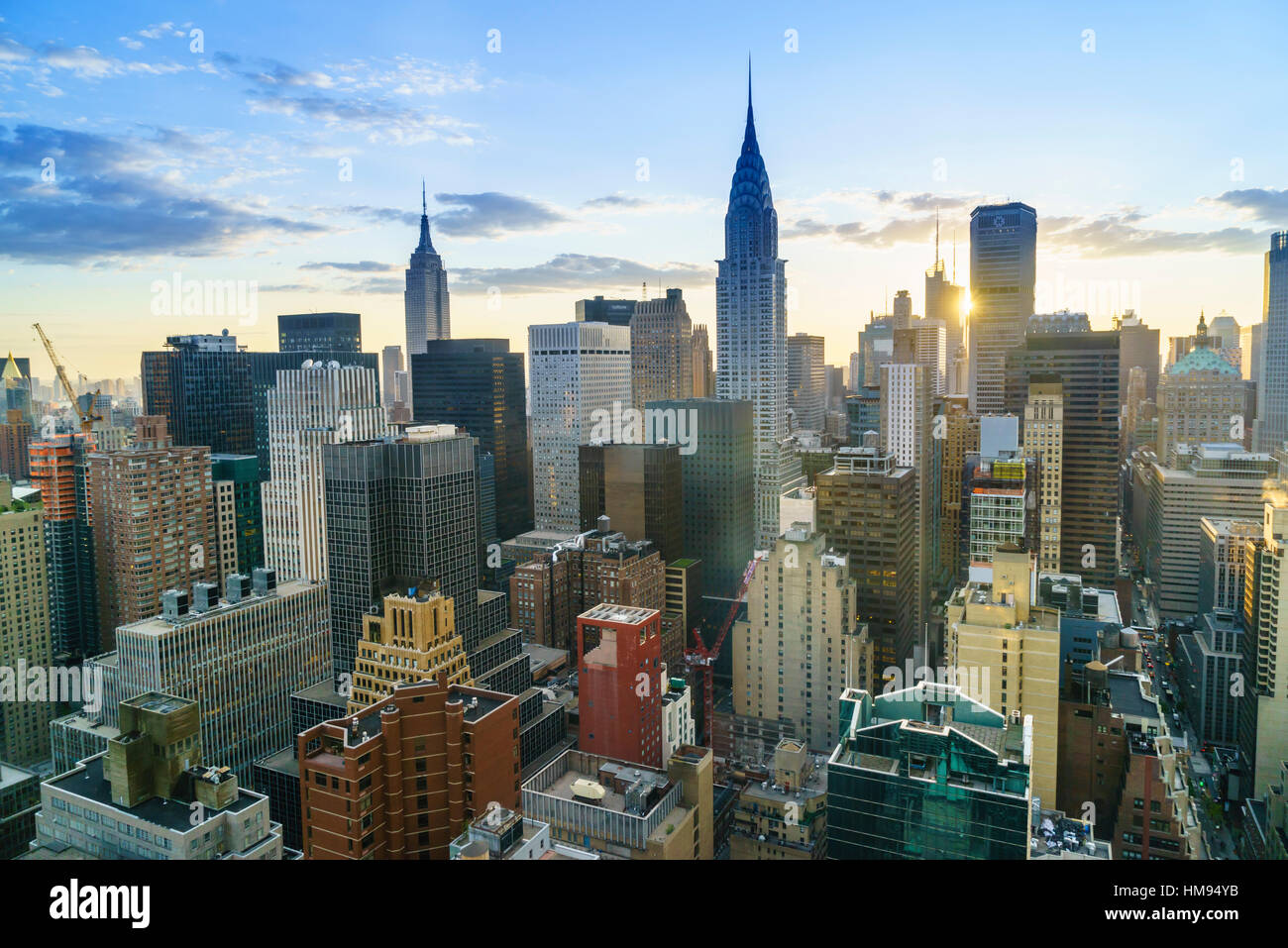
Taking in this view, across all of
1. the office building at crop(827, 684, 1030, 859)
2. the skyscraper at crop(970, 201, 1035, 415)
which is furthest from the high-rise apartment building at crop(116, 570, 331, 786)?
the skyscraper at crop(970, 201, 1035, 415)

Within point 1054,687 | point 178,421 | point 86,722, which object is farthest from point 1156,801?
point 178,421

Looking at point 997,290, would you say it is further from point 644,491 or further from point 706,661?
point 706,661

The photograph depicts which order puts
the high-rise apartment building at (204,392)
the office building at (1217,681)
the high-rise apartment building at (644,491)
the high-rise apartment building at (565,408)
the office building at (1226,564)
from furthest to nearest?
the high-rise apartment building at (565,408) → the high-rise apartment building at (644,491) → the high-rise apartment building at (204,392) → the office building at (1226,564) → the office building at (1217,681)

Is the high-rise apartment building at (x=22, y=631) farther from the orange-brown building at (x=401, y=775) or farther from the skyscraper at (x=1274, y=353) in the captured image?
the skyscraper at (x=1274, y=353)

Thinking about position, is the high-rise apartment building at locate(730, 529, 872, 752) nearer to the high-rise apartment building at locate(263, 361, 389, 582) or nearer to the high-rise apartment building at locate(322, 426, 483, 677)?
the high-rise apartment building at locate(322, 426, 483, 677)

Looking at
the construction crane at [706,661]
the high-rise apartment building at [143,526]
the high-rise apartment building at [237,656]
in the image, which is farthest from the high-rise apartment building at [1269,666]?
the high-rise apartment building at [143,526]
